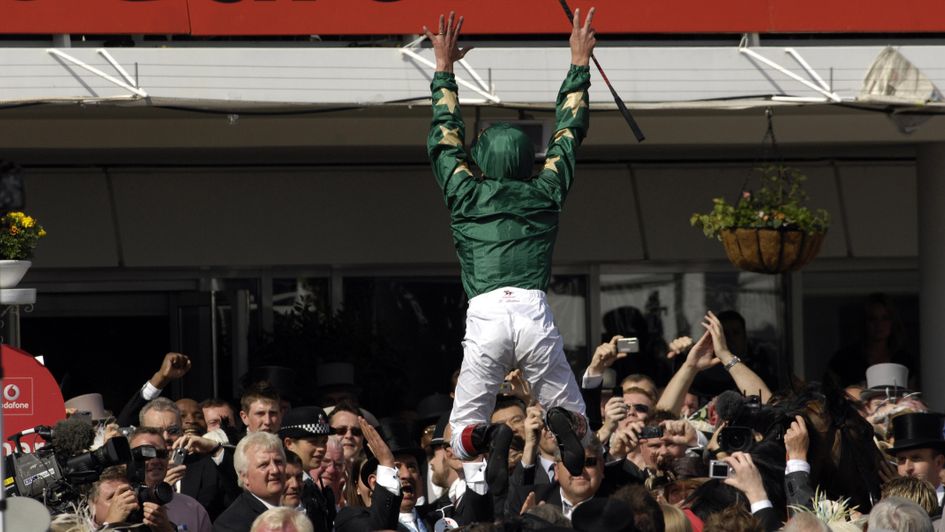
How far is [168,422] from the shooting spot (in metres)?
9.05

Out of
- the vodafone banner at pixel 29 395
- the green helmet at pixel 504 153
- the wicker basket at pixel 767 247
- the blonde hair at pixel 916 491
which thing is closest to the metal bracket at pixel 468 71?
the wicker basket at pixel 767 247

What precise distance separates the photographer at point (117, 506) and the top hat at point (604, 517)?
2277 mm

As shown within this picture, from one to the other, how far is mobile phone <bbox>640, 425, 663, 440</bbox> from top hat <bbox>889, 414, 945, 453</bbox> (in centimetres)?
121

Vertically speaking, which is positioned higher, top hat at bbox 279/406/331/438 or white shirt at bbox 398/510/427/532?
top hat at bbox 279/406/331/438

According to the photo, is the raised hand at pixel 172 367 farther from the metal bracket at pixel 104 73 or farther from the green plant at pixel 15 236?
the metal bracket at pixel 104 73

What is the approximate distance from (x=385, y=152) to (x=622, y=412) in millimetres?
5757

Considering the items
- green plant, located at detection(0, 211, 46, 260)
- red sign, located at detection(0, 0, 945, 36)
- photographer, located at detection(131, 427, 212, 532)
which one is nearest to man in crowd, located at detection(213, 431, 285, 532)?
photographer, located at detection(131, 427, 212, 532)

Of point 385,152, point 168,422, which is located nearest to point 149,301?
point 385,152

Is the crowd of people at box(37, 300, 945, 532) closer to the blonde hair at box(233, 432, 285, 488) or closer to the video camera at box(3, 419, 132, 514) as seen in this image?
the blonde hair at box(233, 432, 285, 488)

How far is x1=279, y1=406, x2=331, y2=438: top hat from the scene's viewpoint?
8.70 m

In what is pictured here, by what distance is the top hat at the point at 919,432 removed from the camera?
8.31 meters

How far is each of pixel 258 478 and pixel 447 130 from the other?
6.38 ft

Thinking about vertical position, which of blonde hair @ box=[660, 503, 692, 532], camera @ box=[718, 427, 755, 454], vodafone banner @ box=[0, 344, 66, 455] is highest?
vodafone banner @ box=[0, 344, 66, 455]

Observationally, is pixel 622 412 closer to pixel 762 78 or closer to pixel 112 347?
pixel 762 78
